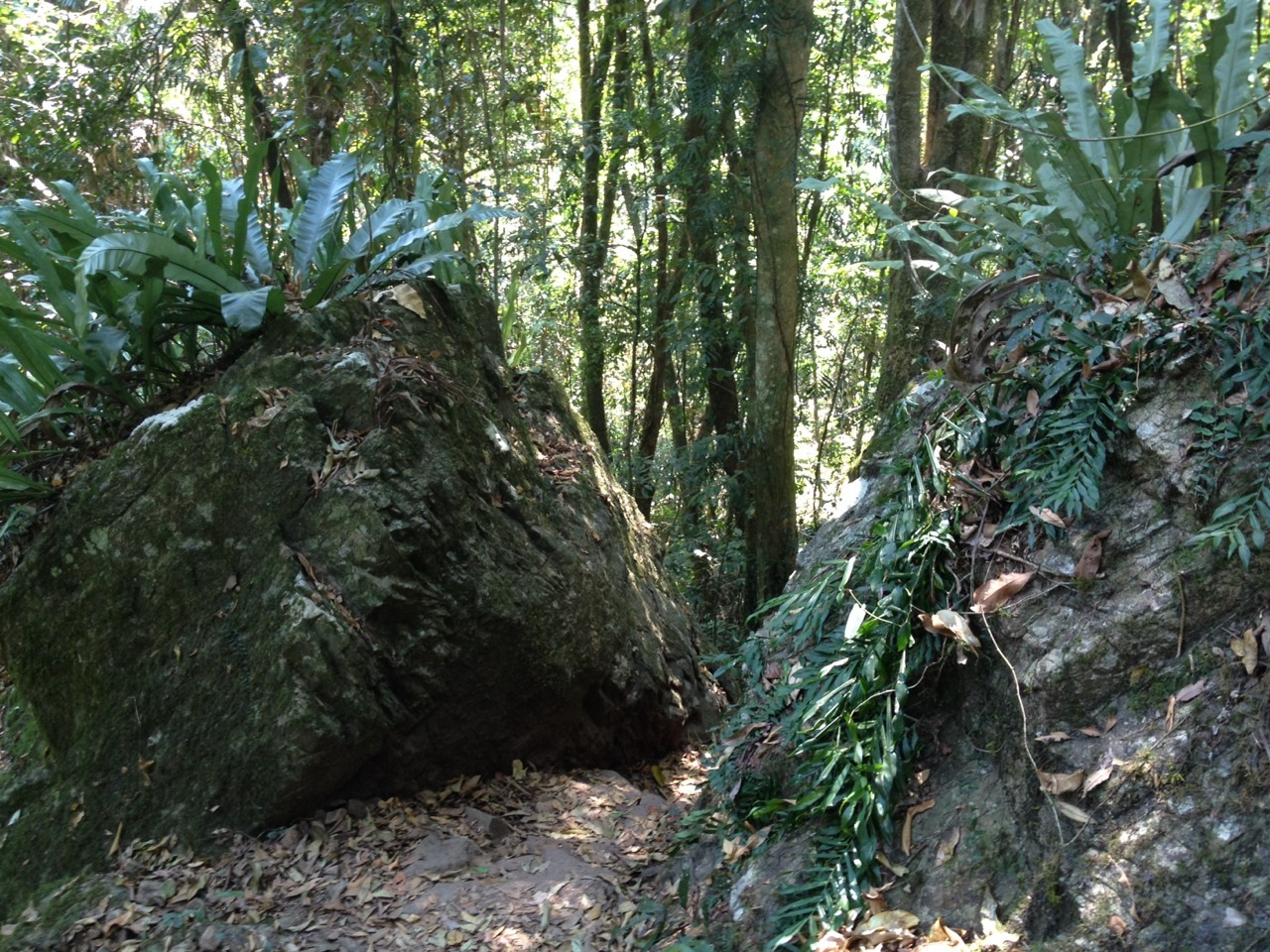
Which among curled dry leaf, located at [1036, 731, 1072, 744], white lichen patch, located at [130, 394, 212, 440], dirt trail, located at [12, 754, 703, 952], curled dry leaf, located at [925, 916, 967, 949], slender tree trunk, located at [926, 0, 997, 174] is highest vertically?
slender tree trunk, located at [926, 0, 997, 174]

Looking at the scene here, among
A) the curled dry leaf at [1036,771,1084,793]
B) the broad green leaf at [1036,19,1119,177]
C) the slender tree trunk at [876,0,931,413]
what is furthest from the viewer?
the slender tree trunk at [876,0,931,413]

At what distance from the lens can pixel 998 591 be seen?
2523mm

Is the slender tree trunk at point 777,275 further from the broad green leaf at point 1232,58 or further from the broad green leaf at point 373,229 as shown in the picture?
the broad green leaf at point 1232,58

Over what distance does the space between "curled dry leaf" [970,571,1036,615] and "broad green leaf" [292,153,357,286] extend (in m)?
3.16

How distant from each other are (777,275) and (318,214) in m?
2.52

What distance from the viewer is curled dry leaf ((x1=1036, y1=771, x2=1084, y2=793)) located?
2.19 meters

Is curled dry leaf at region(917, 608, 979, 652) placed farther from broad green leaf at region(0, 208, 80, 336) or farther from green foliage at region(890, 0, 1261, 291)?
broad green leaf at region(0, 208, 80, 336)

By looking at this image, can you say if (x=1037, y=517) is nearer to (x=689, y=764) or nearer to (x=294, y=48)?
(x=689, y=764)

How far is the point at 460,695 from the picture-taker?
366 cm

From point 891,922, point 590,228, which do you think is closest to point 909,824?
point 891,922

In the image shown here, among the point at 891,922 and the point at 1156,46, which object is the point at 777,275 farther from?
the point at 891,922

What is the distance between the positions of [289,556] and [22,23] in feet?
28.8

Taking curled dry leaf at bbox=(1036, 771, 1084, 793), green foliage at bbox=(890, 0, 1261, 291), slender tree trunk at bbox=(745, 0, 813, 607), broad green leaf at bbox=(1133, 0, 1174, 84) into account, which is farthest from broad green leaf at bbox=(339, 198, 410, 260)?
curled dry leaf at bbox=(1036, 771, 1084, 793)

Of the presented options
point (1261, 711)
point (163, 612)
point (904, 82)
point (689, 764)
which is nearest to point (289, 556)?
point (163, 612)
